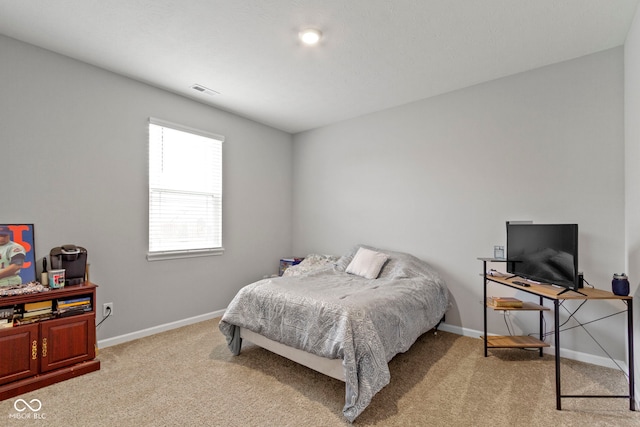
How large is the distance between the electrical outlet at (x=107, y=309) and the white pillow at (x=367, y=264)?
8.03ft

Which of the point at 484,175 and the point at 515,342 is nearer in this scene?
the point at 515,342

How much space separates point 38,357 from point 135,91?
2511 mm

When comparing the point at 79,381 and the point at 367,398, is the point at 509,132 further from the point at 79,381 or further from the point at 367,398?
the point at 79,381

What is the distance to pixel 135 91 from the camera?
316 cm

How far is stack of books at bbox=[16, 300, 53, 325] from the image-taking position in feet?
7.29

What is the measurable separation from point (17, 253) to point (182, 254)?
55.2 inches

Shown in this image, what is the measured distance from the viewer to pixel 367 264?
11.3ft

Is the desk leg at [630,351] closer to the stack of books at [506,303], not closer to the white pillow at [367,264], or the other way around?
the stack of books at [506,303]

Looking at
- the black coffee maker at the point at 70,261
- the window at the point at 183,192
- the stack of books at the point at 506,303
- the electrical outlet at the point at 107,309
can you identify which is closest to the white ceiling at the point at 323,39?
the window at the point at 183,192

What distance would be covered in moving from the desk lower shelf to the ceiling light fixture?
2998 millimetres

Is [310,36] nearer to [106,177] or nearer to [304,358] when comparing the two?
[106,177]

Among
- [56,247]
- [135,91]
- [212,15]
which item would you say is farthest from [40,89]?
[212,15]

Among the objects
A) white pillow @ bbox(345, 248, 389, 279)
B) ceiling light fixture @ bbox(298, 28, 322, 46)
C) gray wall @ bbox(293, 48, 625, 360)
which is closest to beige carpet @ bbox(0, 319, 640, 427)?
gray wall @ bbox(293, 48, 625, 360)

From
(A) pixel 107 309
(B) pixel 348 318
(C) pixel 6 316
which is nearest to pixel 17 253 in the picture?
(C) pixel 6 316
